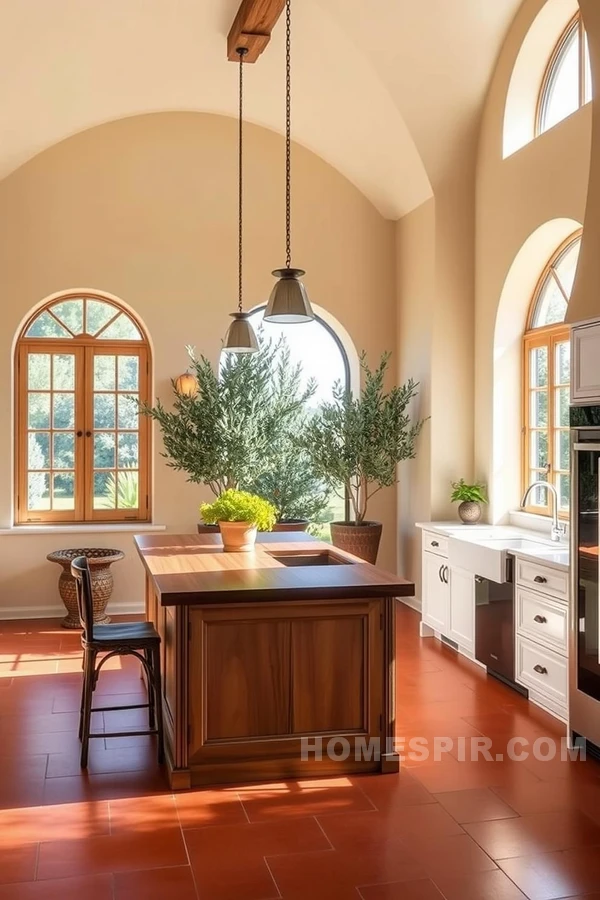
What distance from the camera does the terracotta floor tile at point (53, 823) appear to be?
10.9 ft

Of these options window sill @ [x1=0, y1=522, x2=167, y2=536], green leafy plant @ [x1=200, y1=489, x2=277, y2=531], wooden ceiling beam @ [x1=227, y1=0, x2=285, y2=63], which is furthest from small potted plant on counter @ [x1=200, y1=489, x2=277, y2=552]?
wooden ceiling beam @ [x1=227, y1=0, x2=285, y2=63]

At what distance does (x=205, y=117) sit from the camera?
24.8ft

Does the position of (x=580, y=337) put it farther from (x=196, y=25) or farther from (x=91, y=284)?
(x=91, y=284)

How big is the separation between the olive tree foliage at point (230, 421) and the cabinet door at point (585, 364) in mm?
3262

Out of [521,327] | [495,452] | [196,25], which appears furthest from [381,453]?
[196,25]

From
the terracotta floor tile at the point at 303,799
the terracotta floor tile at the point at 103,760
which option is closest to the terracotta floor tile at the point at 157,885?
the terracotta floor tile at the point at 303,799

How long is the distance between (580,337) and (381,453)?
3125 mm

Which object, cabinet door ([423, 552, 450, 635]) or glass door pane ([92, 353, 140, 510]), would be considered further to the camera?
glass door pane ([92, 353, 140, 510])

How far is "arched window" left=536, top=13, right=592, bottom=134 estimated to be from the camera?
5520 millimetres

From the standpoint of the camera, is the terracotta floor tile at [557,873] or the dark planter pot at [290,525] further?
the dark planter pot at [290,525]

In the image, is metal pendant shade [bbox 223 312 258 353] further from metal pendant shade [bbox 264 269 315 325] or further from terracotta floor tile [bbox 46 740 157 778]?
terracotta floor tile [bbox 46 740 157 778]

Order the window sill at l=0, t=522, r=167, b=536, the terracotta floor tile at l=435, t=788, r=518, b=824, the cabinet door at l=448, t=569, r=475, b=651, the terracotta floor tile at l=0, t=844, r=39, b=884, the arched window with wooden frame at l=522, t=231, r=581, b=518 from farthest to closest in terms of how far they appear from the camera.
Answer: the window sill at l=0, t=522, r=167, b=536
the arched window with wooden frame at l=522, t=231, r=581, b=518
the cabinet door at l=448, t=569, r=475, b=651
the terracotta floor tile at l=435, t=788, r=518, b=824
the terracotta floor tile at l=0, t=844, r=39, b=884

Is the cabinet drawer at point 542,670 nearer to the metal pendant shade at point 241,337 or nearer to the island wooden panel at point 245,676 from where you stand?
the island wooden panel at point 245,676

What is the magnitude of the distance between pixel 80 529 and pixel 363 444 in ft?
7.93
